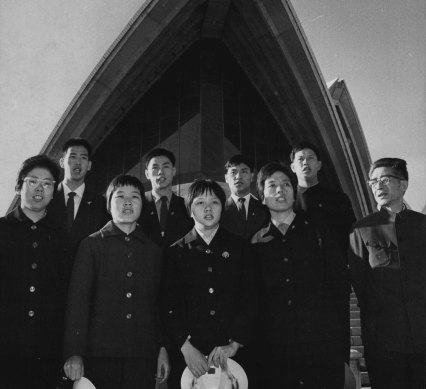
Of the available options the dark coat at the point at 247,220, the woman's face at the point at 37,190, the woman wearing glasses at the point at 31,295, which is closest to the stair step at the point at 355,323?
the dark coat at the point at 247,220

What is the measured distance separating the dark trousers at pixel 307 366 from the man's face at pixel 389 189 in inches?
49.7

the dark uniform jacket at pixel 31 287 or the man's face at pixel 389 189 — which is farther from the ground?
the man's face at pixel 389 189

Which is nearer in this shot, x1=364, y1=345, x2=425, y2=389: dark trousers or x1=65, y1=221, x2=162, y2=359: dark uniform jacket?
x1=65, y1=221, x2=162, y2=359: dark uniform jacket

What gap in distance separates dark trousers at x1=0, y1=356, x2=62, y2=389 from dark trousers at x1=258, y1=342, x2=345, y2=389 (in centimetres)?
150

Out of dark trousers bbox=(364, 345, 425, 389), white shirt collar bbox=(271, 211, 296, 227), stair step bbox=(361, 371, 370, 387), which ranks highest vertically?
white shirt collar bbox=(271, 211, 296, 227)

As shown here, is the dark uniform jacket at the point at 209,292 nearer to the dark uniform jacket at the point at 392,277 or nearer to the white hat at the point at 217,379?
the white hat at the point at 217,379

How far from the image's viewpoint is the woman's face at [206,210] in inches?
121

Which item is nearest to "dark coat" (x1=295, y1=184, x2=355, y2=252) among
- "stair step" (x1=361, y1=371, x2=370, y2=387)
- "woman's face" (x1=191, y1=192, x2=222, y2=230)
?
"woman's face" (x1=191, y1=192, x2=222, y2=230)

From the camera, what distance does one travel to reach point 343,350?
296cm

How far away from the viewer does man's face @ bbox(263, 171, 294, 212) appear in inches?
128

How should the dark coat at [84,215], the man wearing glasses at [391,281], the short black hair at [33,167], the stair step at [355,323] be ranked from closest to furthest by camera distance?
1. the man wearing glasses at [391,281]
2. the short black hair at [33,167]
3. the dark coat at [84,215]
4. the stair step at [355,323]

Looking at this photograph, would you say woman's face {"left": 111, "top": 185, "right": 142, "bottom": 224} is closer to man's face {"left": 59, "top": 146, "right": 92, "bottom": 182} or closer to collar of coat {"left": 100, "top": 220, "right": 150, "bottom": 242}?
collar of coat {"left": 100, "top": 220, "right": 150, "bottom": 242}

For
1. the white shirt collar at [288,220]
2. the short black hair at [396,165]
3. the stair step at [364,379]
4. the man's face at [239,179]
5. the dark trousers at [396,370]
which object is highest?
the man's face at [239,179]

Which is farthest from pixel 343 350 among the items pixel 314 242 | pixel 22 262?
pixel 22 262
